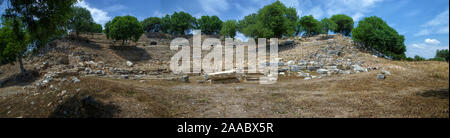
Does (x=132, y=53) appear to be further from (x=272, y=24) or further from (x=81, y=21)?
(x=272, y=24)

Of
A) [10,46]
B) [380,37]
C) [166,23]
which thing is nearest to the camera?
[10,46]

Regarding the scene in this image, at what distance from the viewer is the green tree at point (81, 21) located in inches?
1331

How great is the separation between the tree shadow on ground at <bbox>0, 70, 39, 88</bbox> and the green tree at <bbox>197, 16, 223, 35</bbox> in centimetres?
5779

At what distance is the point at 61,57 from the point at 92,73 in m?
8.36

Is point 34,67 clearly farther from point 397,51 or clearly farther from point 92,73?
point 397,51


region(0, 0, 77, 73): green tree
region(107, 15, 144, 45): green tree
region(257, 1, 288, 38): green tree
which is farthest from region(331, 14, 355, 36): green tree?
region(0, 0, 77, 73): green tree

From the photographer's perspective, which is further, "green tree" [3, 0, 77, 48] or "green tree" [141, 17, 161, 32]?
"green tree" [141, 17, 161, 32]

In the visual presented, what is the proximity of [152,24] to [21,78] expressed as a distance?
59.4 meters

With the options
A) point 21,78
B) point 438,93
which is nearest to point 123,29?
point 21,78

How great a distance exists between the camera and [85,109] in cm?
624

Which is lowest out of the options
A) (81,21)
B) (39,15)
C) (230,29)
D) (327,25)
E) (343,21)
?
(39,15)

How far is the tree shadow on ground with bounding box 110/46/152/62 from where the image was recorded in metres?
29.6

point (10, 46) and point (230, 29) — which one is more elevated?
point (230, 29)

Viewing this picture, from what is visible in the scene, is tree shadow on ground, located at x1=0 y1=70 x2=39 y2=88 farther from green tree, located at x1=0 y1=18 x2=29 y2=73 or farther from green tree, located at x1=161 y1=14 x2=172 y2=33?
green tree, located at x1=161 y1=14 x2=172 y2=33
